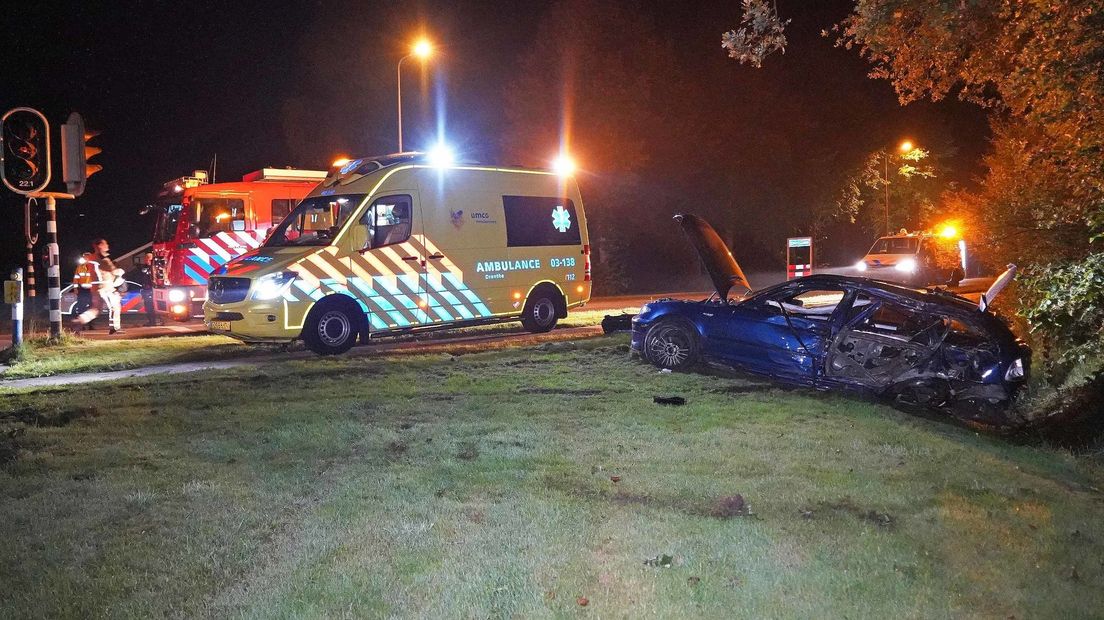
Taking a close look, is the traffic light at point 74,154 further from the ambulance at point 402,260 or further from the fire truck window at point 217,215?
the fire truck window at point 217,215

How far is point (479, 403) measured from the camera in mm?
8172

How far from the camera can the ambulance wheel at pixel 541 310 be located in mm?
14742

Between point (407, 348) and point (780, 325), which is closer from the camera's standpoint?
point (780, 325)

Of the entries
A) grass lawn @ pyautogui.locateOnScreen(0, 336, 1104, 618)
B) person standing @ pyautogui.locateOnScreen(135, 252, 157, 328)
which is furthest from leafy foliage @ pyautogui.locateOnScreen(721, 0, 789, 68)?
person standing @ pyautogui.locateOnScreen(135, 252, 157, 328)

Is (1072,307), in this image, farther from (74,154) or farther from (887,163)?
(887,163)

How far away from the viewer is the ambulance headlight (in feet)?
38.0

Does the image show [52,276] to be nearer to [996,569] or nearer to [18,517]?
[18,517]

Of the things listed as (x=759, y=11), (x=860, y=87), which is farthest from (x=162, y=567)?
(x=860, y=87)

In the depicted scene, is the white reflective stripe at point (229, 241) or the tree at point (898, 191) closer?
the white reflective stripe at point (229, 241)

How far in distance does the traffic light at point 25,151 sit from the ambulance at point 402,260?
301cm

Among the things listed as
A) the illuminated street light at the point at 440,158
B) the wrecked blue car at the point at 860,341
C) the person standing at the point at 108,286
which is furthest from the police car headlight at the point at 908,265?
the person standing at the point at 108,286

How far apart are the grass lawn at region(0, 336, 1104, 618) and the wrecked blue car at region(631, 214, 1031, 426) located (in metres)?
0.53

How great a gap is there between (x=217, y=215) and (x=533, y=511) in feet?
44.7

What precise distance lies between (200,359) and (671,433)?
7.88m
